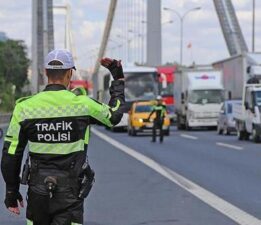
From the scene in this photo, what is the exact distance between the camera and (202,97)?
4412 centimetres

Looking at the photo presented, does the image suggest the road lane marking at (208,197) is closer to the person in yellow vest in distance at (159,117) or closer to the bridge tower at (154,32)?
the person in yellow vest in distance at (159,117)

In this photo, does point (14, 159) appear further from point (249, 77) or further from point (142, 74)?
point (142, 74)

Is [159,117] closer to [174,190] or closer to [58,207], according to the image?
[174,190]

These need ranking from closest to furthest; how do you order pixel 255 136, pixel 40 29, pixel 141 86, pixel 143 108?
1. pixel 255 136
2. pixel 143 108
3. pixel 141 86
4. pixel 40 29

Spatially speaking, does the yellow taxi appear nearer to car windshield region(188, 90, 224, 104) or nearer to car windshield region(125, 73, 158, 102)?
car windshield region(188, 90, 224, 104)

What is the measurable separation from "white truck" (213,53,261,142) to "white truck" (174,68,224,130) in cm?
60

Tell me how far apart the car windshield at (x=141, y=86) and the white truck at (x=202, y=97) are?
195 cm

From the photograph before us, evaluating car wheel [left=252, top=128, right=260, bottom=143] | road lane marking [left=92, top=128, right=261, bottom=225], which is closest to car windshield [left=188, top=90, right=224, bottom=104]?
car wheel [left=252, top=128, right=260, bottom=143]

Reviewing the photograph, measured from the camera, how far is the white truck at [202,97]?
144ft

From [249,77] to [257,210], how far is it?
25436mm

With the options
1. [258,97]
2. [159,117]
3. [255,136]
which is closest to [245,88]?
[258,97]

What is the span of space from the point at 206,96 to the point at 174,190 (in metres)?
31.1

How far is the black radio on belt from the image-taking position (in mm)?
4836

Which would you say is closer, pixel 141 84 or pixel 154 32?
pixel 141 84
